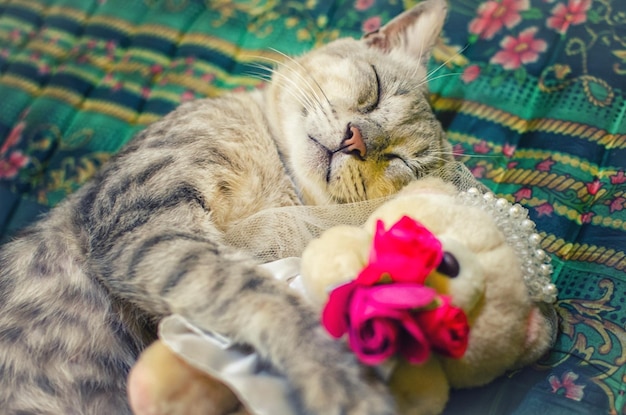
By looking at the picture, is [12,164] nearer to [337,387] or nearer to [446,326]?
[337,387]

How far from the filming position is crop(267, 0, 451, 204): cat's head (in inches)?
43.8

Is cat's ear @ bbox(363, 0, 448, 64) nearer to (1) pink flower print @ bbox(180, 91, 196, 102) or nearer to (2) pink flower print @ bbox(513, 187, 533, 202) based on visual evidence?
(2) pink flower print @ bbox(513, 187, 533, 202)

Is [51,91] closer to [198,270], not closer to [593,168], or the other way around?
[198,270]

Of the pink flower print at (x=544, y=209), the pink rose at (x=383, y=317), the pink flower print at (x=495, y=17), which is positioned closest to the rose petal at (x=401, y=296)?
the pink rose at (x=383, y=317)

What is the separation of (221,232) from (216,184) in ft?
0.36

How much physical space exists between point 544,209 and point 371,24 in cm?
86

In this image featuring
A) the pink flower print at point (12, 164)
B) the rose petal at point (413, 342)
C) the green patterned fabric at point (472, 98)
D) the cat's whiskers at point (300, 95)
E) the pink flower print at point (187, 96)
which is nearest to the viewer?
the rose petal at point (413, 342)

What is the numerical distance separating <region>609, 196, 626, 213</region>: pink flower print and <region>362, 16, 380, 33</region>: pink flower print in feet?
3.01

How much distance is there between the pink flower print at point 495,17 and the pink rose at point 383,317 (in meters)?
1.29

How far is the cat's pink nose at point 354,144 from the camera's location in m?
1.09

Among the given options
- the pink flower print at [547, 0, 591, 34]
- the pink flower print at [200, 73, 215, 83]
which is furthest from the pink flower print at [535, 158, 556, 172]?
the pink flower print at [200, 73, 215, 83]

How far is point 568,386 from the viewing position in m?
0.96

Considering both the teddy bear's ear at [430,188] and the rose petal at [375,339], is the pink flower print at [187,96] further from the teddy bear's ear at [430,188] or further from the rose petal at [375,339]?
the rose petal at [375,339]

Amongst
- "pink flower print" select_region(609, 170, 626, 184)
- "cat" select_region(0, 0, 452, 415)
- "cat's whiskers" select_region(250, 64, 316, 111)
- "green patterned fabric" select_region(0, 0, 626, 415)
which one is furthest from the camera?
"pink flower print" select_region(609, 170, 626, 184)
